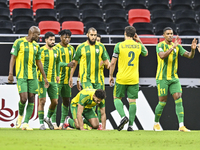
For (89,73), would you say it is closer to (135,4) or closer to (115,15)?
(115,15)

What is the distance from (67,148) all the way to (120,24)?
9.59m

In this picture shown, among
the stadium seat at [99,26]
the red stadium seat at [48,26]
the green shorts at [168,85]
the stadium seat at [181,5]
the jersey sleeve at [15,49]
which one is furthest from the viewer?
the stadium seat at [181,5]

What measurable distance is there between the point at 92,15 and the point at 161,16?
2467mm

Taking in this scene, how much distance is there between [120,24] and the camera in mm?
13391

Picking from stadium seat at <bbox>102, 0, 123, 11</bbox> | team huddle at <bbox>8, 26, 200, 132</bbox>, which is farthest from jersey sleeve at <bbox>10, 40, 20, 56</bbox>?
stadium seat at <bbox>102, 0, 123, 11</bbox>

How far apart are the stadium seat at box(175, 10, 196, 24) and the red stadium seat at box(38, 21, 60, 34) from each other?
4365 millimetres

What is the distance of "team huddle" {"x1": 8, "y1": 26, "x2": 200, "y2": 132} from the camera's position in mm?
7750

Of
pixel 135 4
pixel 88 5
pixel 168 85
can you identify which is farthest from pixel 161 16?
pixel 168 85

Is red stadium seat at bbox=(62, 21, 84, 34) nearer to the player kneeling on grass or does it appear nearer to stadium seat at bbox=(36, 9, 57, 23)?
stadium seat at bbox=(36, 9, 57, 23)

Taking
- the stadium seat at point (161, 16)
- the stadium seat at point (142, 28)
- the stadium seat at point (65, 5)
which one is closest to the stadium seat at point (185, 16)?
the stadium seat at point (161, 16)

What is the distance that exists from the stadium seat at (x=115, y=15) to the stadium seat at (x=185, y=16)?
194 cm

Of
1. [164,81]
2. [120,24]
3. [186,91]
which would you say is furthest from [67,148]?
[120,24]

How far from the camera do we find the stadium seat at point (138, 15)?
1448cm

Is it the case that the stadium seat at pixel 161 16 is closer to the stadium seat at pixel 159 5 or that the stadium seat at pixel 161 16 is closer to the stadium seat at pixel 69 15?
the stadium seat at pixel 159 5
